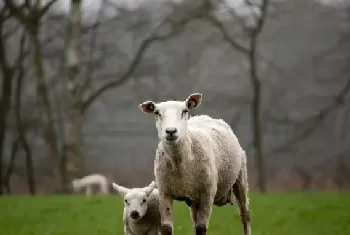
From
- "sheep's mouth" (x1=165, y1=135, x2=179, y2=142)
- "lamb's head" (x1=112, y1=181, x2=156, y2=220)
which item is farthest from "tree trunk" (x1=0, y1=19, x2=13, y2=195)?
"sheep's mouth" (x1=165, y1=135, x2=179, y2=142)

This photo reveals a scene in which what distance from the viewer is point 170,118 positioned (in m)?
7.13

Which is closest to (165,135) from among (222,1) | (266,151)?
(222,1)

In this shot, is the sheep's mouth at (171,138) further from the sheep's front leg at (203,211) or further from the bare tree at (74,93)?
the bare tree at (74,93)

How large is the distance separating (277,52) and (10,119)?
15.0m

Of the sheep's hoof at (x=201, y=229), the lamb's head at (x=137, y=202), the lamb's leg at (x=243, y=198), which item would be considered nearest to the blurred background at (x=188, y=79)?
the lamb's leg at (x=243, y=198)

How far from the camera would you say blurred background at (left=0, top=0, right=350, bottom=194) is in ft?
104

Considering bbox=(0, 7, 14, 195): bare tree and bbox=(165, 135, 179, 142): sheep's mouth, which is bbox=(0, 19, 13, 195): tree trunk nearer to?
bbox=(0, 7, 14, 195): bare tree

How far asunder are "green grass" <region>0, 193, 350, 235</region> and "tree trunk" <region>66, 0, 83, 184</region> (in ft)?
26.3

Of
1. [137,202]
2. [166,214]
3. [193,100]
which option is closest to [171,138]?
[193,100]

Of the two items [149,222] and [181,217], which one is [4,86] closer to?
[181,217]

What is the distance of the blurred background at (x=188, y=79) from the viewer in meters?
31.7

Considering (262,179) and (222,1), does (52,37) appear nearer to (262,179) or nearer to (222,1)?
(222,1)

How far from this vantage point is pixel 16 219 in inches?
548

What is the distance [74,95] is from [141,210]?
19196mm
